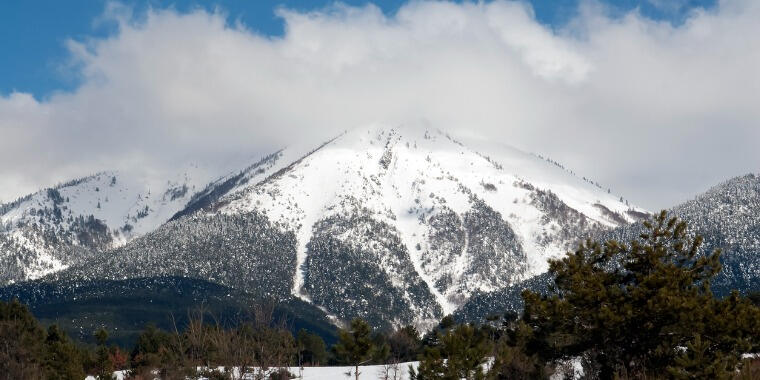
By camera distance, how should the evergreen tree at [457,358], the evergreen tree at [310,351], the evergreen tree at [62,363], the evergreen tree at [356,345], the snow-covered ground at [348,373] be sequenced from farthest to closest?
the evergreen tree at [310,351], the snow-covered ground at [348,373], the evergreen tree at [62,363], the evergreen tree at [356,345], the evergreen tree at [457,358]

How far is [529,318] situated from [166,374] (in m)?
41.7

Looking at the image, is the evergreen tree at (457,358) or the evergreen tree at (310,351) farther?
the evergreen tree at (310,351)

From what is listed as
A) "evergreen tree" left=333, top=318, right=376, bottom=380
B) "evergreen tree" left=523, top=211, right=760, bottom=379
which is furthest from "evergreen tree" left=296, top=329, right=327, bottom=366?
"evergreen tree" left=523, top=211, right=760, bottom=379

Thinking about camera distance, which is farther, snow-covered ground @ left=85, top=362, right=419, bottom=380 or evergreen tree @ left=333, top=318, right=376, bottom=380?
snow-covered ground @ left=85, top=362, right=419, bottom=380

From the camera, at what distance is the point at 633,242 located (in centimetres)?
4100

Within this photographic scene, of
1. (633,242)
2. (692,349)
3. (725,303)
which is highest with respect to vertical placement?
(633,242)

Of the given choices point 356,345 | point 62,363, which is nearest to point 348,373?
point 356,345

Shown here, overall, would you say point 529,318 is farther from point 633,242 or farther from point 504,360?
point 504,360

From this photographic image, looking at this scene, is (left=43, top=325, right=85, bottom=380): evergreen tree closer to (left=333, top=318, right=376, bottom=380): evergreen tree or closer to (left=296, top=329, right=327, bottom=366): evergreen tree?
(left=333, top=318, right=376, bottom=380): evergreen tree

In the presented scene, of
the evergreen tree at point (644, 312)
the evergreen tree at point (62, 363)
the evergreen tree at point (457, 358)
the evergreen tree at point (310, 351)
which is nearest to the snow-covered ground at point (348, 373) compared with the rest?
the evergreen tree at point (62, 363)

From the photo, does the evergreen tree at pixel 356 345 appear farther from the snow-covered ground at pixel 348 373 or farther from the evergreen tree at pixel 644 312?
the evergreen tree at pixel 644 312

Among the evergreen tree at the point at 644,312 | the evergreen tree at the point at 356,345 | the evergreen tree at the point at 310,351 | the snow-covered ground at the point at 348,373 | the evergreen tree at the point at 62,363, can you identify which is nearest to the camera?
the evergreen tree at the point at 644,312

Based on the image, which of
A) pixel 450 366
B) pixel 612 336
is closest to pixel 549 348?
pixel 612 336

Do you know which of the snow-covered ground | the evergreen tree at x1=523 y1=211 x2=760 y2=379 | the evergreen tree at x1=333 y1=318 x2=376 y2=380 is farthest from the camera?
the snow-covered ground
